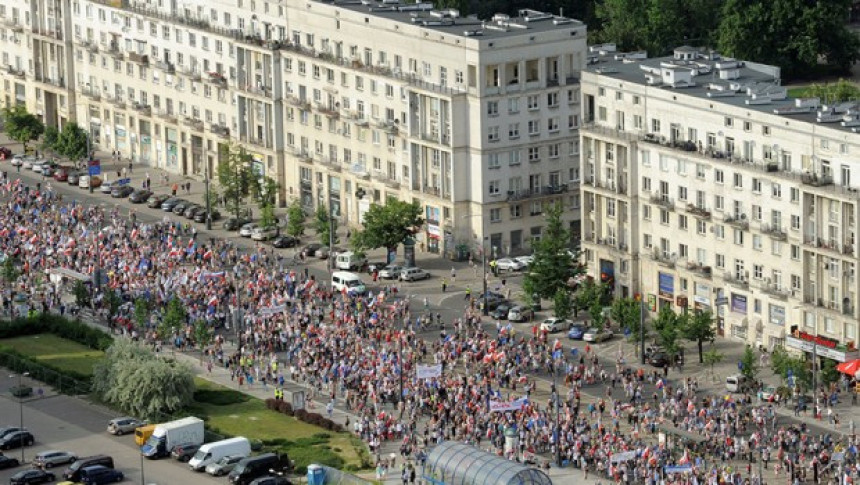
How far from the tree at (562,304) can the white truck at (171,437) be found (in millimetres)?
34074

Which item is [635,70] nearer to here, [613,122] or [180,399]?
[613,122]

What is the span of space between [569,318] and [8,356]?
41603 mm

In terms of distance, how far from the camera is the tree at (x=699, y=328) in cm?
17688

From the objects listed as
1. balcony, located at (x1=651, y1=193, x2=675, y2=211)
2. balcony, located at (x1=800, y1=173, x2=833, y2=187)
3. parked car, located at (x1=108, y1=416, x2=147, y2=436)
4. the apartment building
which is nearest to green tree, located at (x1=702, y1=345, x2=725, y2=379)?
the apartment building

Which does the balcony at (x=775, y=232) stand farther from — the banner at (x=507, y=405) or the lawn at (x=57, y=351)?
the lawn at (x=57, y=351)

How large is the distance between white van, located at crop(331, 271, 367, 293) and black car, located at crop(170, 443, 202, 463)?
37810 millimetres

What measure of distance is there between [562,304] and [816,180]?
72.0 ft

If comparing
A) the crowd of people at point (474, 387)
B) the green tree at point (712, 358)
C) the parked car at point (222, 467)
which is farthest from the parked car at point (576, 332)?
the parked car at point (222, 467)

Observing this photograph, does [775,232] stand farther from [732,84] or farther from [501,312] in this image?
[501,312]

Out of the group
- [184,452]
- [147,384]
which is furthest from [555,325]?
[184,452]

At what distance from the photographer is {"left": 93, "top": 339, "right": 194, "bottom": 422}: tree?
170 meters

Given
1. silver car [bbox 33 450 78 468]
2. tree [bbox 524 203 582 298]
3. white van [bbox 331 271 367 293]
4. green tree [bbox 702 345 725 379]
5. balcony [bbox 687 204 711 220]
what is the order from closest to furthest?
1. silver car [bbox 33 450 78 468]
2. green tree [bbox 702 345 725 379]
3. balcony [bbox 687 204 711 220]
4. tree [bbox 524 203 582 298]
5. white van [bbox 331 271 367 293]

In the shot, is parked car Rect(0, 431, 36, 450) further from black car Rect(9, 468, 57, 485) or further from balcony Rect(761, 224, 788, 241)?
balcony Rect(761, 224, 788, 241)

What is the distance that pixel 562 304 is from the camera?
186m
